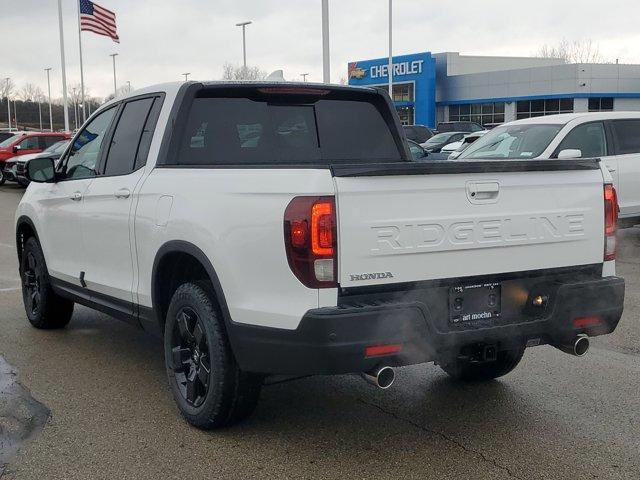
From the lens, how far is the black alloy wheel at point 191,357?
4230mm

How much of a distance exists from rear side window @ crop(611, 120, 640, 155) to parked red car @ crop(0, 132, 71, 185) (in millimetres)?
20389

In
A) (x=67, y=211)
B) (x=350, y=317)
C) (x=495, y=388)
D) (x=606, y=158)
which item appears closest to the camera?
(x=350, y=317)

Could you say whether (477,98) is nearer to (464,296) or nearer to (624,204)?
(624,204)

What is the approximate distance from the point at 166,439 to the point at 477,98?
2263 inches

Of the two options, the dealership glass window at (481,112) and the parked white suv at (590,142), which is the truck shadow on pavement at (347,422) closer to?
the parked white suv at (590,142)

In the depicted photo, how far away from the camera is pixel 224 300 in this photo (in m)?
3.91

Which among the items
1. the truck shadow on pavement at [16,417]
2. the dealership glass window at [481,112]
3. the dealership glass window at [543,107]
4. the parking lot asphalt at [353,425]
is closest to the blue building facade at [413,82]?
the dealership glass window at [481,112]

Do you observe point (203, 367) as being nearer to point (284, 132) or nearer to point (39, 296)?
point (284, 132)

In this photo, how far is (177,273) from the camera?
4.60 metres

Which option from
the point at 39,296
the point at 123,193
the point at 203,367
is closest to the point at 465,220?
the point at 203,367

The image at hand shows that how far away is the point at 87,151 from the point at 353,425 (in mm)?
2995

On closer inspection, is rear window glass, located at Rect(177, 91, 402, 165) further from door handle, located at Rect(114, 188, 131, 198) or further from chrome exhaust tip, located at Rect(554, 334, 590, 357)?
chrome exhaust tip, located at Rect(554, 334, 590, 357)

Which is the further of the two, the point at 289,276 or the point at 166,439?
the point at 166,439

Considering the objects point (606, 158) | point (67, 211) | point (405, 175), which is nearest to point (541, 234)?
point (405, 175)
